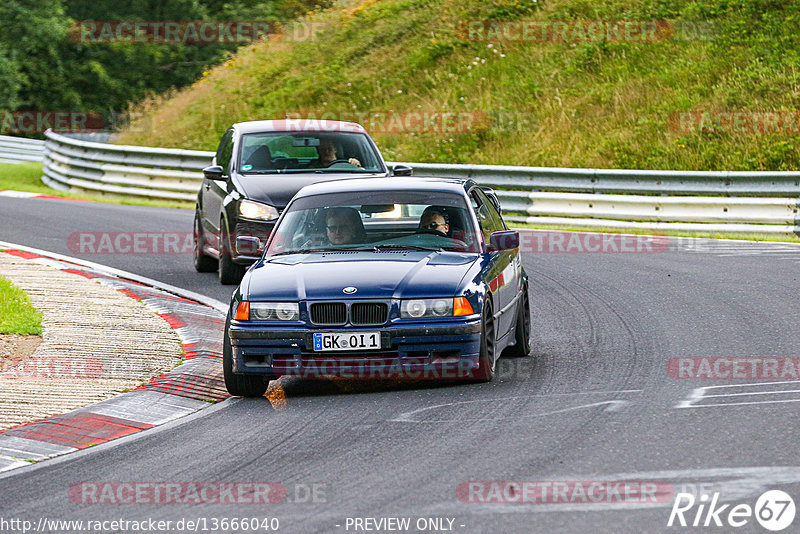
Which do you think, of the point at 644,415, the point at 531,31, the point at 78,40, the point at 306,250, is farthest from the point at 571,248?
the point at 78,40

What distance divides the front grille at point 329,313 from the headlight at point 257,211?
223 inches

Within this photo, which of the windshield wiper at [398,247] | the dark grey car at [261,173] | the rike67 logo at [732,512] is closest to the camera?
Answer: the rike67 logo at [732,512]

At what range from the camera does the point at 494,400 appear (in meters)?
8.79

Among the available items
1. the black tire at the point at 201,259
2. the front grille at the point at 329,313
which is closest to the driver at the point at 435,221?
the front grille at the point at 329,313

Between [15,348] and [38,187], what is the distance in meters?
20.3

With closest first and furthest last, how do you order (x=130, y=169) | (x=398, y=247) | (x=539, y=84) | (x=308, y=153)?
(x=398, y=247), (x=308, y=153), (x=130, y=169), (x=539, y=84)

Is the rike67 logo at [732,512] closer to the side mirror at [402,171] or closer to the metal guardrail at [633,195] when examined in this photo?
the side mirror at [402,171]

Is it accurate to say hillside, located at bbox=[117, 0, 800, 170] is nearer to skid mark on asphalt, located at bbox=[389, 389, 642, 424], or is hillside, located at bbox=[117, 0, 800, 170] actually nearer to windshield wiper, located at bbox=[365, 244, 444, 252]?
windshield wiper, located at bbox=[365, 244, 444, 252]

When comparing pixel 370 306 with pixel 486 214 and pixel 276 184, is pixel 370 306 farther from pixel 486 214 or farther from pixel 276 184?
pixel 276 184

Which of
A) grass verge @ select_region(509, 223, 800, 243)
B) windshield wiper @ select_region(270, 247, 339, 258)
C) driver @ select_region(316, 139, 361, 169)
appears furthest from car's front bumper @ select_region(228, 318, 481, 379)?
grass verge @ select_region(509, 223, 800, 243)

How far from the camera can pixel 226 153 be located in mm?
16234

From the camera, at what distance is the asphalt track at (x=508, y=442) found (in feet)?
20.3

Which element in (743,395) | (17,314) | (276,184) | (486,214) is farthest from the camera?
(276,184)

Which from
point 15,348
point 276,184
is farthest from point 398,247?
point 276,184
